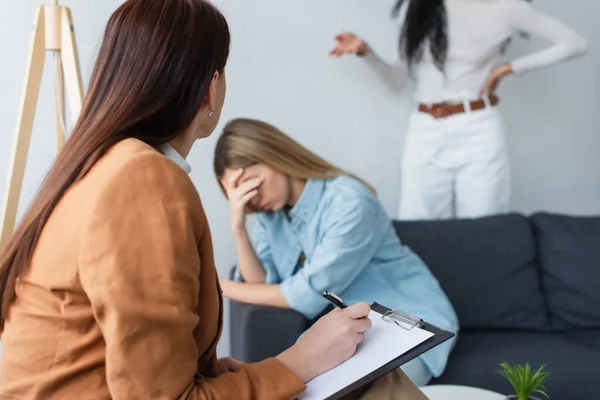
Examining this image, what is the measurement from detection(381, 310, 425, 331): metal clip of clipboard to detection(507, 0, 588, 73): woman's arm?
1.58 m

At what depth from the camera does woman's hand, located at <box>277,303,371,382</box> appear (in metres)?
0.99

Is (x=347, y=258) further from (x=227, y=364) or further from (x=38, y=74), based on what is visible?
(x=38, y=74)

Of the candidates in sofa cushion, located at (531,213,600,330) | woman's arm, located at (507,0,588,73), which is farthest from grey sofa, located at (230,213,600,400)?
woman's arm, located at (507,0,588,73)

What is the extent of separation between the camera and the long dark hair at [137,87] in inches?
34.4

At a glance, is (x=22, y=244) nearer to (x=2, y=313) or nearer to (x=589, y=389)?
(x=2, y=313)

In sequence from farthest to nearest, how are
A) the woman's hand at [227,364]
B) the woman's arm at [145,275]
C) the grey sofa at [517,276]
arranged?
1. the grey sofa at [517,276]
2. the woman's hand at [227,364]
3. the woman's arm at [145,275]

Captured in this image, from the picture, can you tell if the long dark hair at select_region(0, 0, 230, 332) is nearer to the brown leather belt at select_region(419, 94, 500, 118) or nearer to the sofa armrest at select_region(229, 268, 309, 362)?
the sofa armrest at select_region(229, 268, 309, 362)

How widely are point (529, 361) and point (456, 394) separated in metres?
0.48

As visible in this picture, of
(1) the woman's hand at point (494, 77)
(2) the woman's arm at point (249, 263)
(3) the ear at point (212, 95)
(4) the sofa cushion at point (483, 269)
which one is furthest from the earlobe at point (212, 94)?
(1) the woman's hand at point (494, 77)

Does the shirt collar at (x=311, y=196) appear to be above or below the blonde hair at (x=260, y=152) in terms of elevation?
below

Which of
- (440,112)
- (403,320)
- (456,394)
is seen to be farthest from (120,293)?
(440,112)

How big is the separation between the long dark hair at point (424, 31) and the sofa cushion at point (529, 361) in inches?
38.2

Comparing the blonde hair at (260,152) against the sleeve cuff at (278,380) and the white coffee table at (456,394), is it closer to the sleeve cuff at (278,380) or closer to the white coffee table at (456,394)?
the white coffee table at (456,394)

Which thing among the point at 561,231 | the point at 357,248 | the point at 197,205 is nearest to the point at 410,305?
the point at 357,248
